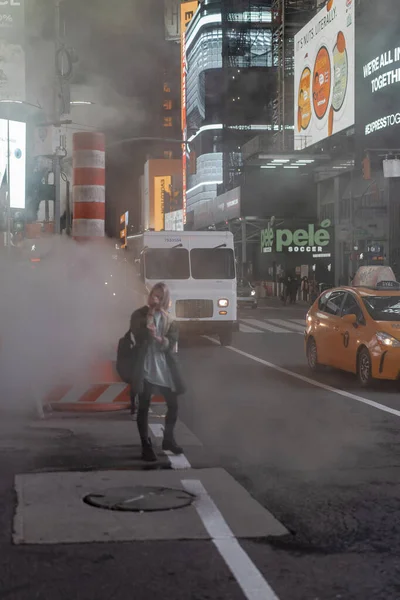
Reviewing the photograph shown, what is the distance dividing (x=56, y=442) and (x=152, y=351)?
140 cm

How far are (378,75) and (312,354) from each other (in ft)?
94.0

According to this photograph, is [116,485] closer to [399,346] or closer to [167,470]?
[167,470]

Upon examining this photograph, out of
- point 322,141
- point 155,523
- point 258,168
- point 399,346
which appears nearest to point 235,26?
point 258,168

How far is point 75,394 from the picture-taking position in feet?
35.2

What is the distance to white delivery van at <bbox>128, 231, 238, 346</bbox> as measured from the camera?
19984mm

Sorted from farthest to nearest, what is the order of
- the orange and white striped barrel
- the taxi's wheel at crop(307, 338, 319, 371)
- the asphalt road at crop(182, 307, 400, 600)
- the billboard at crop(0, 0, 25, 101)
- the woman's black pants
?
1. the billboard at crop(0, 0, 25, 101)
2. the taxi's wheel at crop(307, 338, 319, 371)
3. the woman's black pants
4. the orange and white striped barrel
5. the asphalt road at crop(182, 307, 400, 600)

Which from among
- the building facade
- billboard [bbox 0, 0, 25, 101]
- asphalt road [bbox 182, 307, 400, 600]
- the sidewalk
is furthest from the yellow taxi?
the building facade

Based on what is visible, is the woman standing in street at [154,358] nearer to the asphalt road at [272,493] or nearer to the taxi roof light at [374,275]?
the asphalt road at [272,493]

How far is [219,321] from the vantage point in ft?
65.8

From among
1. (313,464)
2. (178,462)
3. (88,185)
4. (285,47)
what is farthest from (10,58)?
(313,464)

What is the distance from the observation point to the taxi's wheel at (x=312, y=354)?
14.8 m

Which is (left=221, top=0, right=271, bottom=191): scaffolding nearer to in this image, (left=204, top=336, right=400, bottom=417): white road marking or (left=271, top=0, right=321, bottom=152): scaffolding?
(left=271, top=0, right=321, bottom=152): scaffolding

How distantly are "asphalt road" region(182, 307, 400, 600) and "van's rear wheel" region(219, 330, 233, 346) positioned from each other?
4379 millimetres

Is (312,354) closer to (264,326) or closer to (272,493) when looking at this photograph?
(272,493)
